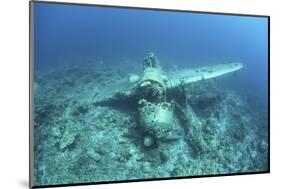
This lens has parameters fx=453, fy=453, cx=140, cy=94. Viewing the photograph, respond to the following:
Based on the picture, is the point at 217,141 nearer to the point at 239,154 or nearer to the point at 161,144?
the point at 239,154

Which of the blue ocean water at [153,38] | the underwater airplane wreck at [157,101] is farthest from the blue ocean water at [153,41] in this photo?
the underwater airplane wreck at [157,101]

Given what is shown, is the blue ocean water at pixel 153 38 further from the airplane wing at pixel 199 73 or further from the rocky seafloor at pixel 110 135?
the rocky seafloor at pixel 110 135

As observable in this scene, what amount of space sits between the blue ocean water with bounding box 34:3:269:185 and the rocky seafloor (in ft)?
0.15

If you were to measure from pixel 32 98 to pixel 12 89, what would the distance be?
Answer: 294 mm

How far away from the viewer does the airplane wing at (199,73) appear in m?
4.54

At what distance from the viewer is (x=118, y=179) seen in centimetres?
432

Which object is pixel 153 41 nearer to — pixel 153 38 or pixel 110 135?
pixel 153 38

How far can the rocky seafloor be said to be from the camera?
413 cm

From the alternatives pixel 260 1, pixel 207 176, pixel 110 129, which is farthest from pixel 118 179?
pixel 260 1

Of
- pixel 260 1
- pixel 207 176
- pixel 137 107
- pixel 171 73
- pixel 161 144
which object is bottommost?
pixel 207 176

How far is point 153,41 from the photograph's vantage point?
14.8 feet

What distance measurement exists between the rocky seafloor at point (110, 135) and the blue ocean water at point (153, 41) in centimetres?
5

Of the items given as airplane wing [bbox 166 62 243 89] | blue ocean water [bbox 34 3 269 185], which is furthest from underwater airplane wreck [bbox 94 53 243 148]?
blue ocean water [bbox 34 3 269 185]

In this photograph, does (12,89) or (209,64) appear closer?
(12,89)
